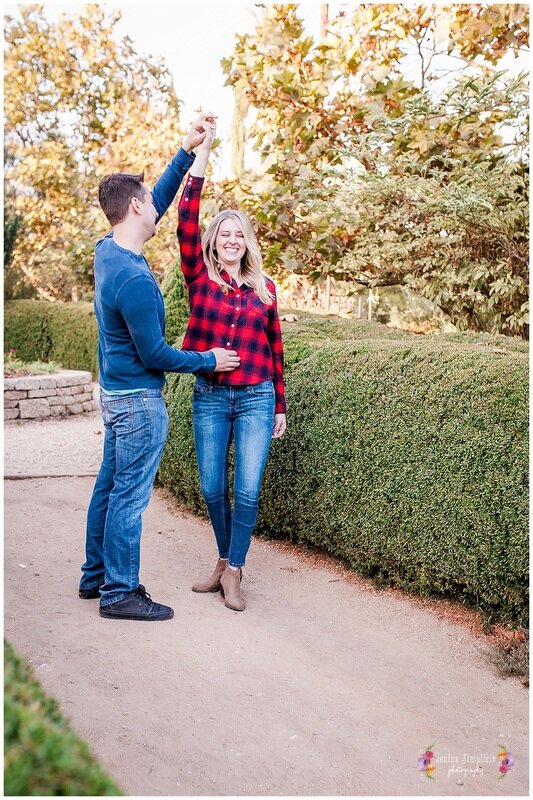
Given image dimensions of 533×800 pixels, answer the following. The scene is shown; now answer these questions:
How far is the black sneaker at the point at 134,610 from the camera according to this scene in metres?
3.60

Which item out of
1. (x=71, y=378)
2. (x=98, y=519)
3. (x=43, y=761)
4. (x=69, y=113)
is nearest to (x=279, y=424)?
(x=98, y=519)

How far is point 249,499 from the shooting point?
383 centimetres

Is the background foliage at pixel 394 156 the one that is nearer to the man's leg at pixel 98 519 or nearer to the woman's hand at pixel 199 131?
the woman's hand at pixel 199 131

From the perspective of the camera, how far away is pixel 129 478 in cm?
353

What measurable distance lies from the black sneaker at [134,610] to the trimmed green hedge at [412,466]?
121 centimetres

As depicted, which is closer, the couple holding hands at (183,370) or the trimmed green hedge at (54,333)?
Result: the couple holding hands at (183,370)

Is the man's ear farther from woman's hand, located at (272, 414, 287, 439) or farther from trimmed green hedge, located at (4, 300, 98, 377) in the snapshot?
trimmed green hedge, located at (4, 300, 98, 377)

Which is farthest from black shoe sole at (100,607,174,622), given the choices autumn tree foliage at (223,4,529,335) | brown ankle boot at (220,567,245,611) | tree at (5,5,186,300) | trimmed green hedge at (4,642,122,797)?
tree at (5,5,186,300)

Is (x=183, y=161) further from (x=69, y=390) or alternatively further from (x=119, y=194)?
(x=69, y=390)

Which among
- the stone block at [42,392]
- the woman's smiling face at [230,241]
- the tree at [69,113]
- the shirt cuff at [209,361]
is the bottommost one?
the stone block at [42,392]

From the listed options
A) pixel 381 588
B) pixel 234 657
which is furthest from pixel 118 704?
pixel 381 588

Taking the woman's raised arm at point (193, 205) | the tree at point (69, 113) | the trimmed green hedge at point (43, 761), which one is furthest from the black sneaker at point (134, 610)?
the tree at point (69, 113)

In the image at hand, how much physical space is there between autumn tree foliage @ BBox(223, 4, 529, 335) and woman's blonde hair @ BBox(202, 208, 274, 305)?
10.3ft

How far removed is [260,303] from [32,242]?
14.4m
